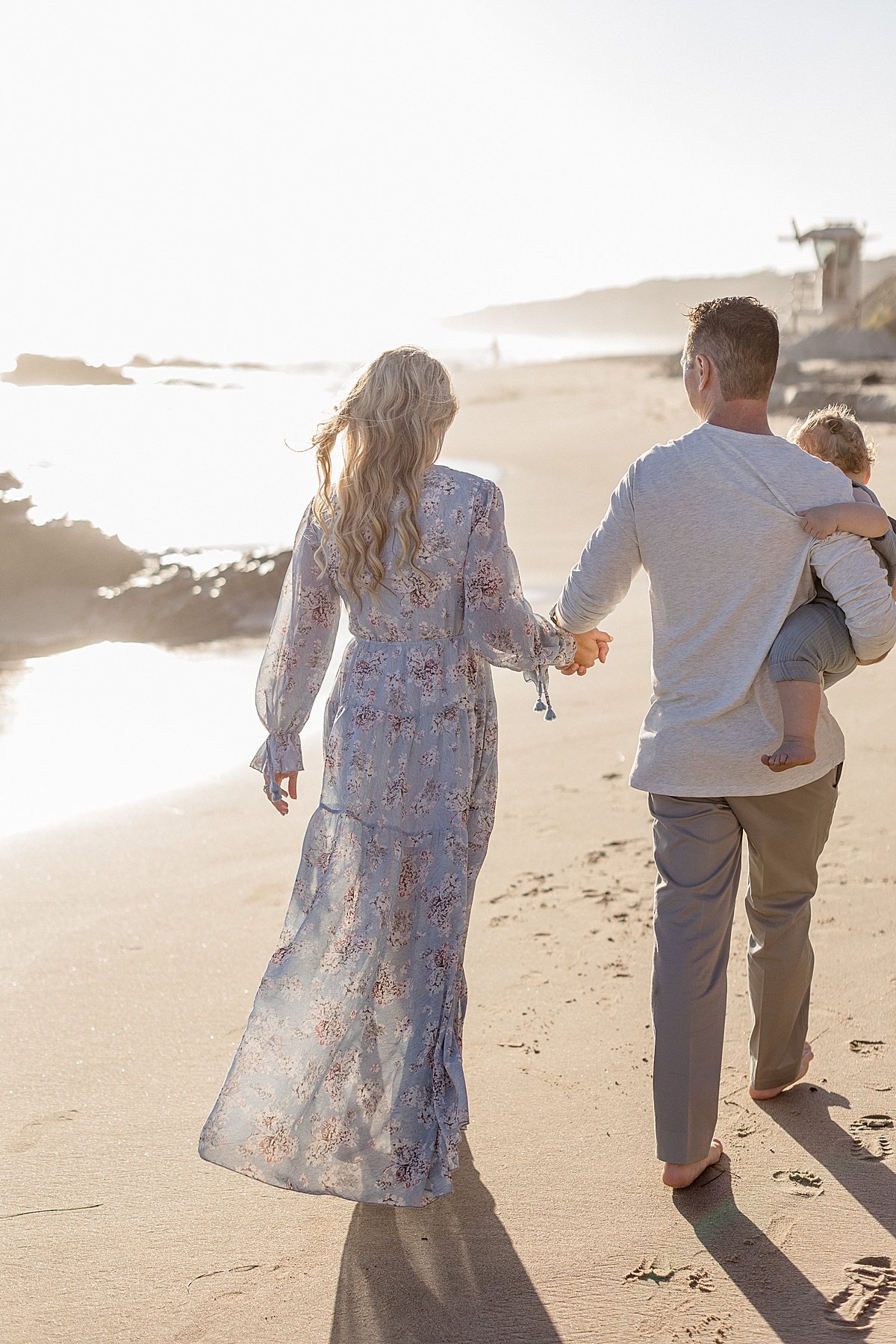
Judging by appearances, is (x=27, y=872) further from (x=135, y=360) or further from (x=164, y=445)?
(x=135, y=360)

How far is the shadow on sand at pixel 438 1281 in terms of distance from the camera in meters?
2.24

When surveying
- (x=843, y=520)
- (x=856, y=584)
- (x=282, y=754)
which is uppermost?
(x=843, y=520)

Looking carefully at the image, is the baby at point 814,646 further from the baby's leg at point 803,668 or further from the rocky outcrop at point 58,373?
the rocky outcrop at point 58,373

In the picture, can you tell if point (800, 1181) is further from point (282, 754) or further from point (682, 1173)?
point (282, 754)

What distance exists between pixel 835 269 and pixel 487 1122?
39.5 m

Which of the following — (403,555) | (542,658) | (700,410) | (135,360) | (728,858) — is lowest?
(728,858)

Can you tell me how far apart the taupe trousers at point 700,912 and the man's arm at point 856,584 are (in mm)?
337

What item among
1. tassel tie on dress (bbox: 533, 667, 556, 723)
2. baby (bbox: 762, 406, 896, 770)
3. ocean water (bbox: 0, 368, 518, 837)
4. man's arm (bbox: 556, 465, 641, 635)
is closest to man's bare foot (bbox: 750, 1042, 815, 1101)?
baby (bbox: 762, 406, 896, 770)

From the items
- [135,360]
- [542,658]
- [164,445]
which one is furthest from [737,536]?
[135,360]

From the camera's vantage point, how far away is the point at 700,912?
8.32 ft

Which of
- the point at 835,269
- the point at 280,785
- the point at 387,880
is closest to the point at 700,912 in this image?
the point at 387,880

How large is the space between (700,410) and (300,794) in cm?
297

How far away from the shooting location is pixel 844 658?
2.48m

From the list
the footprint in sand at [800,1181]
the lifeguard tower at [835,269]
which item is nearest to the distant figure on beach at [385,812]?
the footprint in sand at [800,1181]
